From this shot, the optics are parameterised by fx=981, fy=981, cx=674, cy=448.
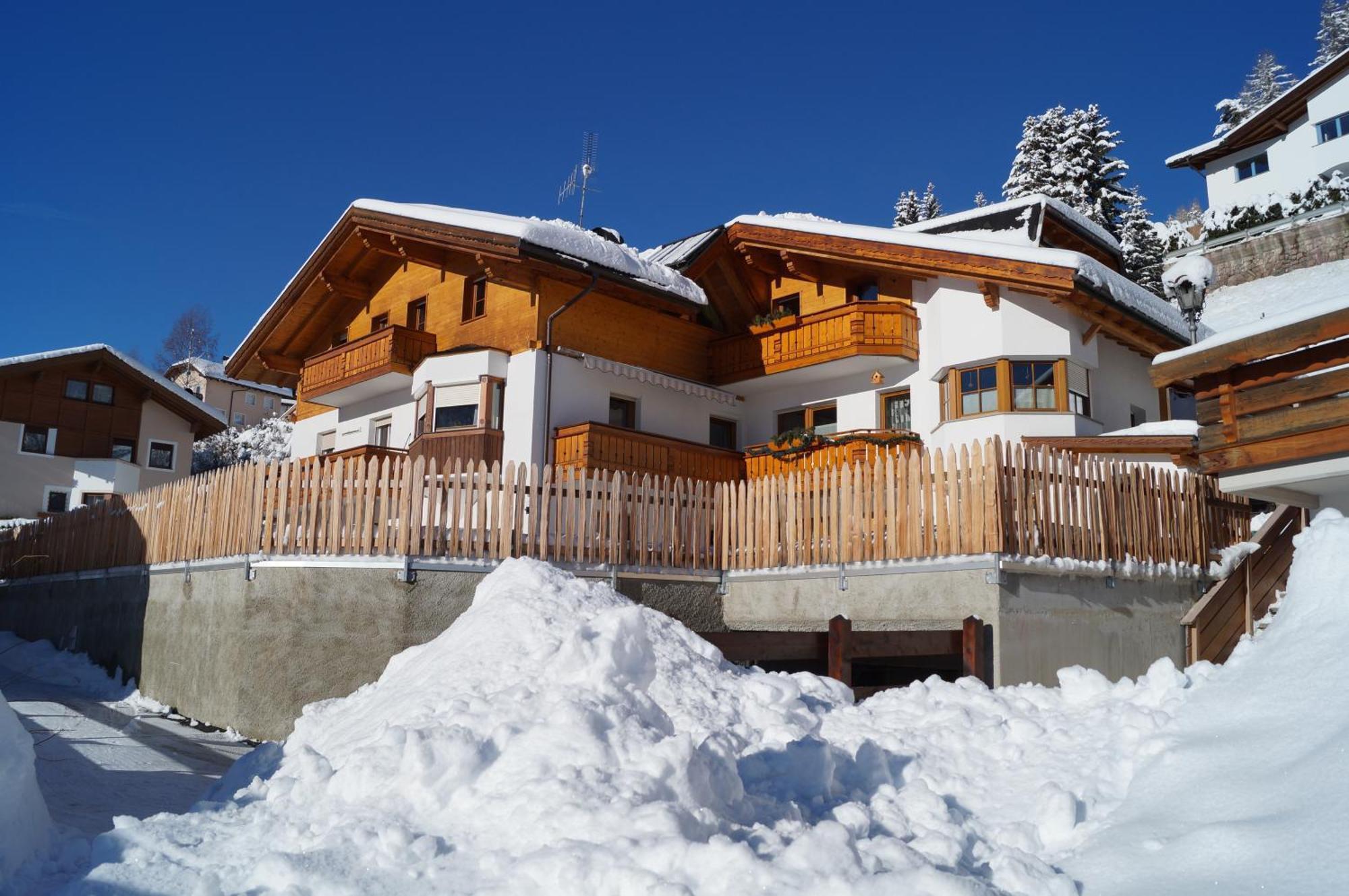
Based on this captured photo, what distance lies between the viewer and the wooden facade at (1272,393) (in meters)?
9.45

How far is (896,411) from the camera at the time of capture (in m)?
21.7

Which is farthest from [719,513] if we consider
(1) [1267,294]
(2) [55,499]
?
(2) [55,499]

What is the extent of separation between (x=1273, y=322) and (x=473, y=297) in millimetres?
16436

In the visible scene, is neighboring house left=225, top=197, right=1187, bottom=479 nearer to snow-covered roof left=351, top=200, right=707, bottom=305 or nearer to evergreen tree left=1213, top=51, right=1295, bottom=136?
snow-covered roof left=351, top=200, right=707, bottom=305

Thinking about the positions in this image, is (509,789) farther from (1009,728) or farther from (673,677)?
(1009,728)

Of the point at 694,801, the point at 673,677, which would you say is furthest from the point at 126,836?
the point at 673,677

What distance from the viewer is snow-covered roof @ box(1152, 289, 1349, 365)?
30.4ft

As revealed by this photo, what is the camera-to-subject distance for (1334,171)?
39.7m

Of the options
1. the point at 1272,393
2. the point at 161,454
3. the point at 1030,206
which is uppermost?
the point at 1030,206

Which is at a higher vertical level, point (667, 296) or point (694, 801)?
point (667, 296)

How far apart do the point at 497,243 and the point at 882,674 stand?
36.7ft

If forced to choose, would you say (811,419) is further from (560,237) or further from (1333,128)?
(1333,128)

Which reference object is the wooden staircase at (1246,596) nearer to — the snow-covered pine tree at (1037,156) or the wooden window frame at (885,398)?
the wooden window frame at (885,398)

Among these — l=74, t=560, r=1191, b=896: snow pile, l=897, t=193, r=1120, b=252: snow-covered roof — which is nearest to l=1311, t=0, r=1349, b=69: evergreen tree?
l=897, t=193, r=1120, b=252: snow-covered roof
